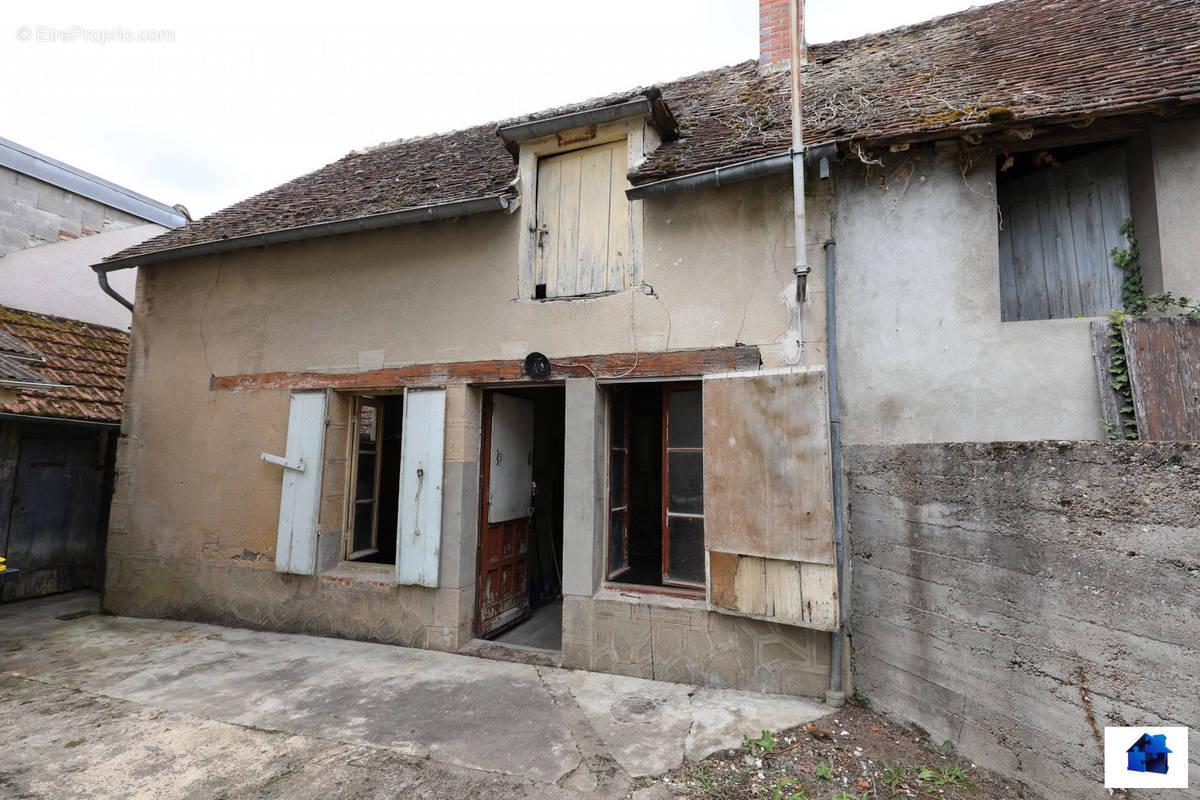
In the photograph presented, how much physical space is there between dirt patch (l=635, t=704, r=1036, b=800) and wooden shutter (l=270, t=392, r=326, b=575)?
12.7 ft

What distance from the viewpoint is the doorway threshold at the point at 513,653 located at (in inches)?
185

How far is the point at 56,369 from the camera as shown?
22.3 ft

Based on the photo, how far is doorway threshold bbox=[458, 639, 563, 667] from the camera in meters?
4.70

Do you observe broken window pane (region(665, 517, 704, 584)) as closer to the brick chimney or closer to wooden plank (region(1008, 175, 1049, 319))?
wooden plank (region(1008, 175, 1049, 319))

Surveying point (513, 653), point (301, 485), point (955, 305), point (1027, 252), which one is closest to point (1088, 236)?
point (1027, 252)

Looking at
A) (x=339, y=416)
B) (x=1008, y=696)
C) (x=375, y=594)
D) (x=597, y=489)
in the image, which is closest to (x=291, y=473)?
(x=339, y=416)

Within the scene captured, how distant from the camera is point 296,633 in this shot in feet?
17.8

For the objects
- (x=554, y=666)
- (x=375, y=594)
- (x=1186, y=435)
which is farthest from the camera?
(x=375, y=594)

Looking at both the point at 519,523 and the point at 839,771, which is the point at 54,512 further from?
the point at 839,771

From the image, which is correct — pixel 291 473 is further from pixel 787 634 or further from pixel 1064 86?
pixel 1064 86

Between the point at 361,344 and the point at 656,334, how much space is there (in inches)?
116

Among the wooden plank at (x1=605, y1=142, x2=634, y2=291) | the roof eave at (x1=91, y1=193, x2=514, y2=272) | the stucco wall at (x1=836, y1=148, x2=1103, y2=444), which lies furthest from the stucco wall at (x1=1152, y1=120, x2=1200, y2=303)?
the roof eave at (x1=91, y1=193, x2=514, y2=272)

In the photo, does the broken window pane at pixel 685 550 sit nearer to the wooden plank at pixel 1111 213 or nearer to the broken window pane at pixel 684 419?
the broken window pane at pixel 684 419

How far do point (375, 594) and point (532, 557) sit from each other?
1.83m
